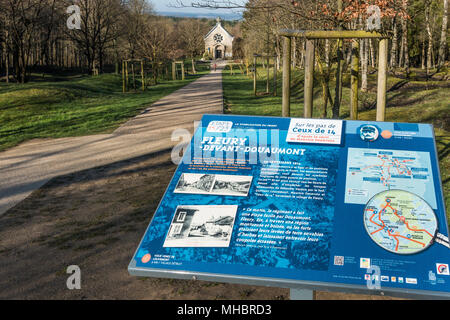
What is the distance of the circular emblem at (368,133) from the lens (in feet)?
11.7

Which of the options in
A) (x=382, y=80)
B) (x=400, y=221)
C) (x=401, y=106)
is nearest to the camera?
(x=400, y=221)

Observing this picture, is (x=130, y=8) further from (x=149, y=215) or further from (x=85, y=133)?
(x=149, y=215)

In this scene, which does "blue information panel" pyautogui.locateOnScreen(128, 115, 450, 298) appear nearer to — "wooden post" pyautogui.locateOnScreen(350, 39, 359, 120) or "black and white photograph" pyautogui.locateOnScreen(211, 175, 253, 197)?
"black and white photograph" pyautogui.locateOnScreen(211, 175, 253, 197)

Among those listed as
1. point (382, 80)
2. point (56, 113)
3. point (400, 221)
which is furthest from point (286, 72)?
point (56, 113)

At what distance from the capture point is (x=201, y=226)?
3.10 m

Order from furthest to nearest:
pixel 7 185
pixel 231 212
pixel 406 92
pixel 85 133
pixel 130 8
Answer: pixel 130 8
pixel 406 92
pixel 85 133
pixel 7 185
pixel 231 212

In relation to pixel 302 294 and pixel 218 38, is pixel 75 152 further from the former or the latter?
pixel 218 38

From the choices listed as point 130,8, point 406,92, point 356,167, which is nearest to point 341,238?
point 356,167

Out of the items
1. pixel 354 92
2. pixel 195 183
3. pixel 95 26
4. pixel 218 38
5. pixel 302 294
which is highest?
pixel 218 38

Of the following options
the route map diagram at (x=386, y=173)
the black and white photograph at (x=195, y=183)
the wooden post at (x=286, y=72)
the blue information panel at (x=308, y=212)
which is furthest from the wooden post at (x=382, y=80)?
the black and white photograph at (x=195, y=183)

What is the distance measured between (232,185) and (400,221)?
46.2 inches
